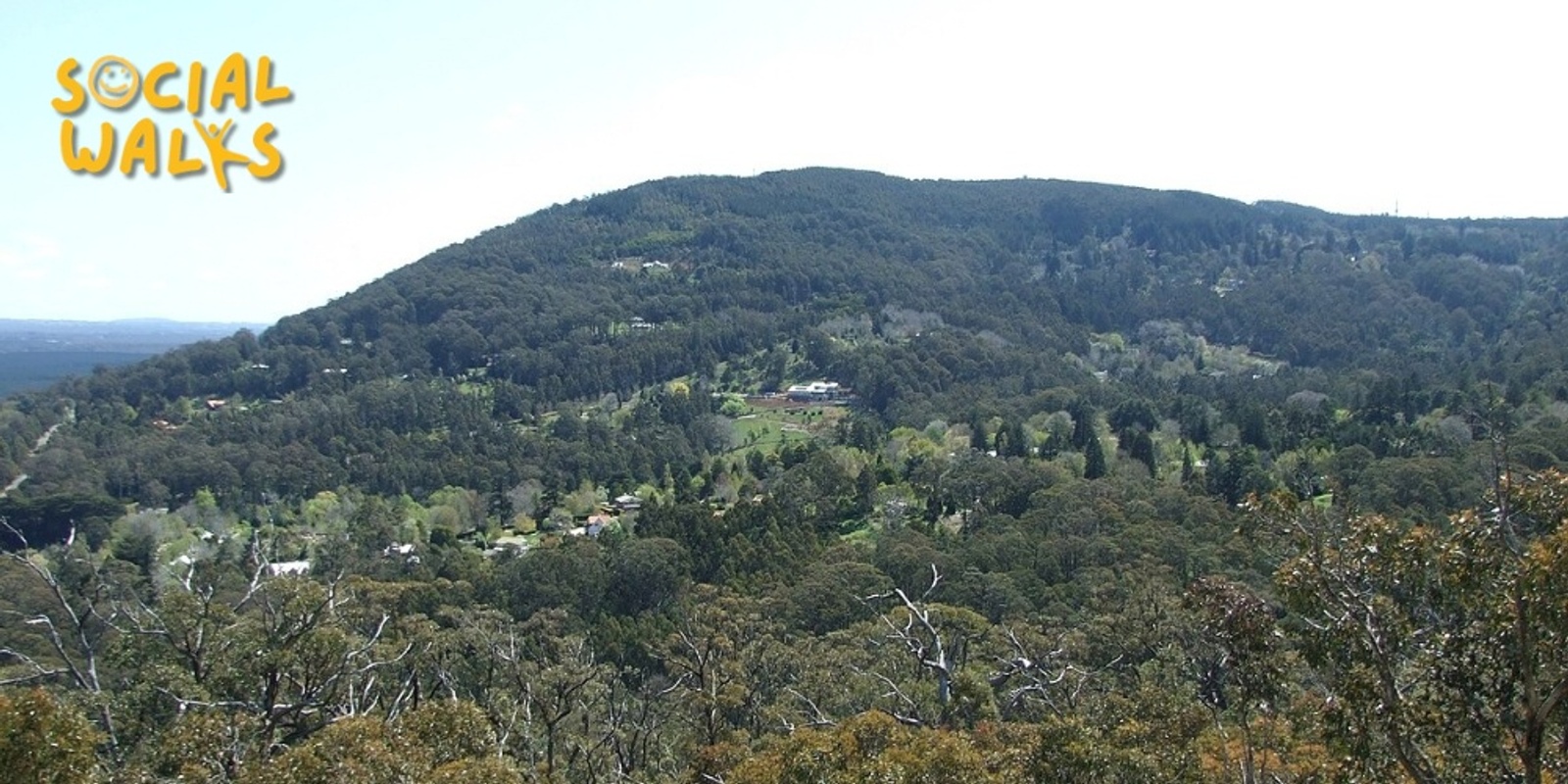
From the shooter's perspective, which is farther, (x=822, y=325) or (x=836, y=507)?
(x=822, y=325)

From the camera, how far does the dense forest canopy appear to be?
857cm

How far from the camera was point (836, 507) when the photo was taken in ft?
180

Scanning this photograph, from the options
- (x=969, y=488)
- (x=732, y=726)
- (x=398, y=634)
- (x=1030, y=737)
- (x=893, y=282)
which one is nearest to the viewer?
(x=1030, y=737)

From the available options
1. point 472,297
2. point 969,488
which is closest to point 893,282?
point 472,297

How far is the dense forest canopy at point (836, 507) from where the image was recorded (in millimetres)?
8570

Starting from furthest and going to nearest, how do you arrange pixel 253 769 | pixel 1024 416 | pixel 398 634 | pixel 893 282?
pixel 893 282, pixel 1024 416, pixel 398 634, pixel 253 769

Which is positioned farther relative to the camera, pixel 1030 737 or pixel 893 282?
pixel 893 282

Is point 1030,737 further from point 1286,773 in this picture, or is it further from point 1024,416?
point 1024,416

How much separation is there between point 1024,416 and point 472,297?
72871 millimetres

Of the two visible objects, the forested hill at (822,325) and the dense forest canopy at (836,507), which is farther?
the forested hill at (822,325)

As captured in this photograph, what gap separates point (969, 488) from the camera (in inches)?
2044

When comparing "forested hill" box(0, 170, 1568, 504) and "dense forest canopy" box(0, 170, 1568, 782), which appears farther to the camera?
"forested hill" box(0, 170, 1568, 504)

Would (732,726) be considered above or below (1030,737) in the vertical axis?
below

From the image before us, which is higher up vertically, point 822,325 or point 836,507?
point 822,325
